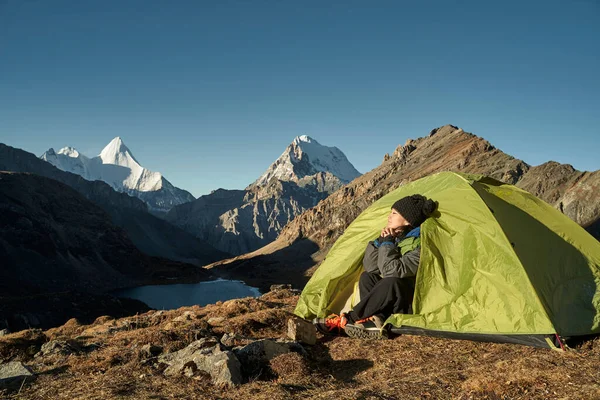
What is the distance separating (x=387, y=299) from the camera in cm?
866

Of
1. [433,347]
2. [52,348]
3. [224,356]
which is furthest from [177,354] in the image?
[433,347]

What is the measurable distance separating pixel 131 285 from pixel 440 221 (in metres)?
164

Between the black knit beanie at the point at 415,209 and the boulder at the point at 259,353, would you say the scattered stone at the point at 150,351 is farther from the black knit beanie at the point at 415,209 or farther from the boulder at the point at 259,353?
the black knit beanie at the point at 415,209

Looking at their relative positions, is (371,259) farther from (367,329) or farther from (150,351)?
(150,351)

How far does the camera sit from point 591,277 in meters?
8.84

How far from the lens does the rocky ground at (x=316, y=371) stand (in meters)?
5.64

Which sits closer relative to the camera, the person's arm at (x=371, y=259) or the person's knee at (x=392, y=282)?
the person's knee at (x=392, y=282)

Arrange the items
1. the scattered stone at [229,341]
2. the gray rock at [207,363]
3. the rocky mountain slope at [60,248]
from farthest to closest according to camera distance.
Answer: the rocky mountain slope at [60,248] → the scattered stone at [229,341] → the gray rock at [207,363]

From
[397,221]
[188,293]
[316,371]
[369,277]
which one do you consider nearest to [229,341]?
[316,371]

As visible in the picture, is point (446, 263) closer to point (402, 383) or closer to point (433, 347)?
point (433, 347)

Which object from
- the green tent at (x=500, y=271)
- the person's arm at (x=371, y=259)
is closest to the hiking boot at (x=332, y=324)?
the green tent at (x=500, y=271)

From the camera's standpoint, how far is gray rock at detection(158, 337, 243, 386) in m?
6.61

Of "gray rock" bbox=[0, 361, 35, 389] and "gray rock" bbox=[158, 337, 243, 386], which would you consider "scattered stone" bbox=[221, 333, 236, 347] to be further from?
"gray rock" bbox=[0, 361, 35, 389]

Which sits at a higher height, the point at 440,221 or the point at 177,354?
the point at 440,221
